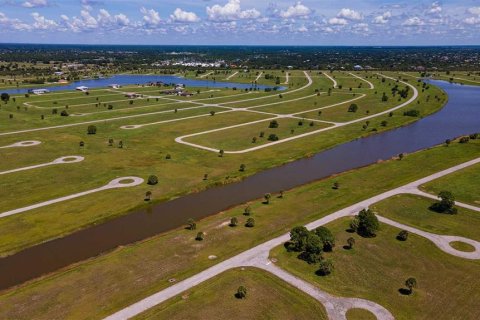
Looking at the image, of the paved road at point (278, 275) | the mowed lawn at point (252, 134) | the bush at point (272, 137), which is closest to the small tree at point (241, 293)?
the paved road at point (278, 275)

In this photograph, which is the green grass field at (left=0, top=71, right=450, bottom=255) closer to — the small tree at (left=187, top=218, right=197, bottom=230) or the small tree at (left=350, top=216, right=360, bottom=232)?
the small tree at (left=187, top=218, right=197, bottom=230)

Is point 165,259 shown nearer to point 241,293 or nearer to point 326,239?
point 241,293

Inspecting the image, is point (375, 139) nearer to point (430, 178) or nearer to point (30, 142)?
point (430, 178)

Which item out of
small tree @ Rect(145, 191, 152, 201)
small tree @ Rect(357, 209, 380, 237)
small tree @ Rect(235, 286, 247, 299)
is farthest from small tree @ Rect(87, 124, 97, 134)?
small tree @ Rect(235, 286, 247, 299)

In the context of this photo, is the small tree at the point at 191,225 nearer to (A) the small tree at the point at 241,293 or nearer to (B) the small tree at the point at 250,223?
(B) the small tree at the point at 250,223

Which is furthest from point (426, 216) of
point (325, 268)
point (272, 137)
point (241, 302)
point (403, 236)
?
point (272, 137)

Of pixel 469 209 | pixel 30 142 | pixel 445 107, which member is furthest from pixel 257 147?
pixel 445 107
